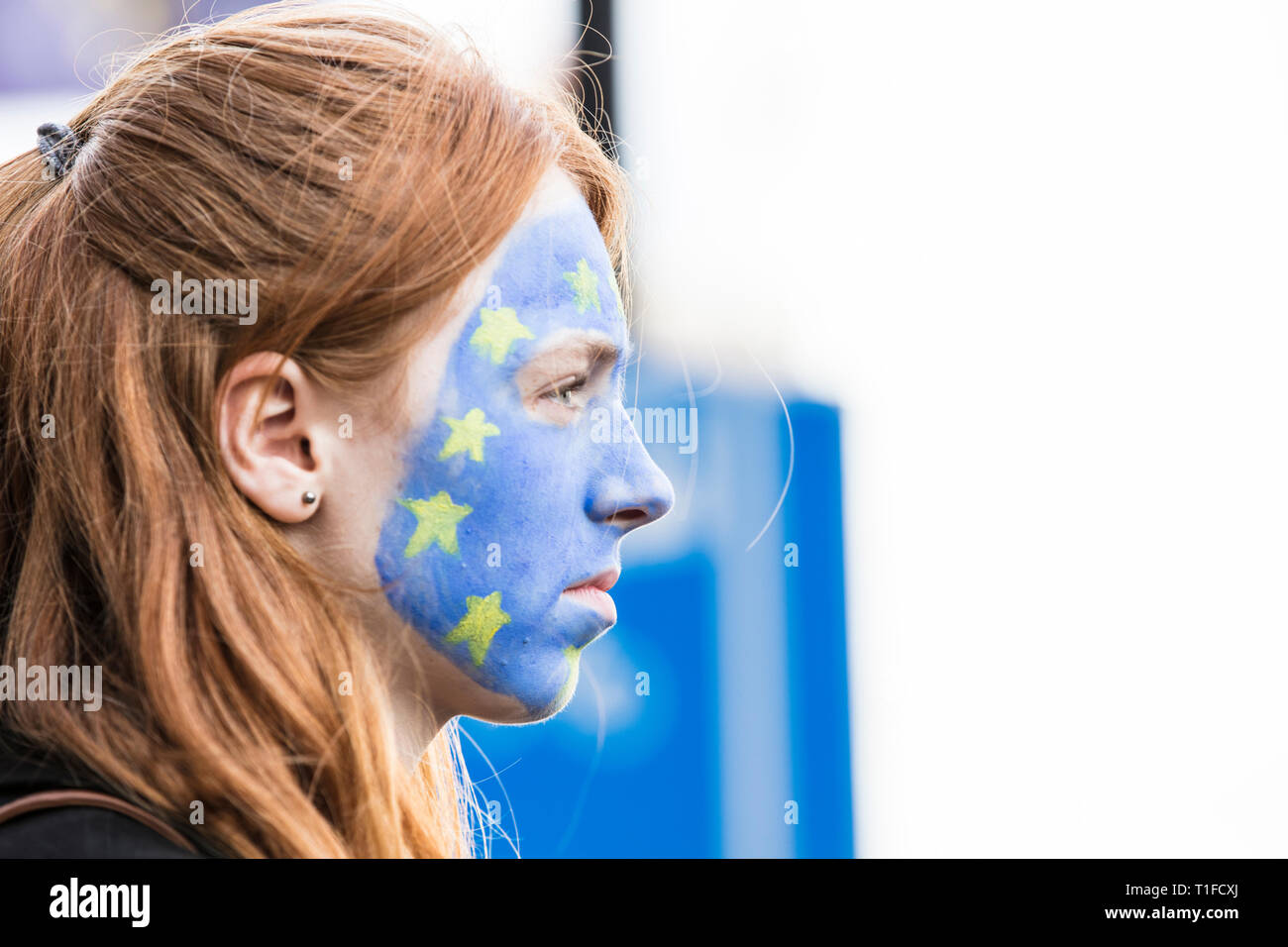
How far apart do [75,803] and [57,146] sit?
0.62 meters

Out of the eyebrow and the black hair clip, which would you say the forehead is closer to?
the eyebrow

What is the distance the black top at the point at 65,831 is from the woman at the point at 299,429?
5 cm

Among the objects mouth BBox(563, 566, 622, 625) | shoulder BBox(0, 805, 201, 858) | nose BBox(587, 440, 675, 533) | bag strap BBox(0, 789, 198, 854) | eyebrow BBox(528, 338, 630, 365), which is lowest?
shoulder BBox(0, 805, 201, 858)

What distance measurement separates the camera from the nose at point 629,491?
0.95 m

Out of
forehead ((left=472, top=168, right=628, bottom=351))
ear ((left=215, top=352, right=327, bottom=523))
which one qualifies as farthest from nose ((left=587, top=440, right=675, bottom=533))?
ear ((left=215, top=352, right=327, bottom=523))

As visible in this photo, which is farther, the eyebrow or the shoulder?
the eyebrow

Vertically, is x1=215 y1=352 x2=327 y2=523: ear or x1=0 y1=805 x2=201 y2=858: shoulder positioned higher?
x1=215 y1=352 x2=327 y2=523: ear

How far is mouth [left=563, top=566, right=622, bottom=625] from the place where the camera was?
95 centimetres

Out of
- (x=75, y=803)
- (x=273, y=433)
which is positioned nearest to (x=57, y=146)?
(x=273, y=433)

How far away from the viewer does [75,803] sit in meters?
0.70

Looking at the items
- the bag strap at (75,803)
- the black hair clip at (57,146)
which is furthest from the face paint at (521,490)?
the black hair clip at (57,146)

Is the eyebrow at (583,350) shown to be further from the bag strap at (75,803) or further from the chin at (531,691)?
the bag strap at (75,803)

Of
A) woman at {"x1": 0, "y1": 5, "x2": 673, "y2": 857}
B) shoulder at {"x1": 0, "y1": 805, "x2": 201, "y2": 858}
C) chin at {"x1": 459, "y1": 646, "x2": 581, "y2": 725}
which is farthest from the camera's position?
chin at {"x1": 459, "y1": 646, "x2": 581, "y2": 725}

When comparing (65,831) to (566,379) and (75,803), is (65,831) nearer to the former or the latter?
(75,803)
